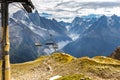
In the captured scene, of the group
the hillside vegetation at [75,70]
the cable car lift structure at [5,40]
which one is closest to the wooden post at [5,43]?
the cable car lift structure at [5,40]

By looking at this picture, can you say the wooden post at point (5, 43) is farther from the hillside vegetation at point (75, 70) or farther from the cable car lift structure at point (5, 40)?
the hillside vegetation at point (75, 70)

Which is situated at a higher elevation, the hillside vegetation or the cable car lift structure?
the cable car lift structure

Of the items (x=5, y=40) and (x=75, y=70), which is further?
(x=75, y=70)

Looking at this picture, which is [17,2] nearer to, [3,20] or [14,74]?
[3,20]

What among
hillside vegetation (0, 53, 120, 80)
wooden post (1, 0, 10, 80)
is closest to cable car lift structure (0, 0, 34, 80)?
wooden post (1, 0, 10, 80)

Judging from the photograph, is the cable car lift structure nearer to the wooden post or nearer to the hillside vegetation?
the wooden post

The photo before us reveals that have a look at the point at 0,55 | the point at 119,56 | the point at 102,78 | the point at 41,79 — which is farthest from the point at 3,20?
the point at 119,56

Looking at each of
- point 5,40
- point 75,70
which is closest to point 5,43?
point 5,40

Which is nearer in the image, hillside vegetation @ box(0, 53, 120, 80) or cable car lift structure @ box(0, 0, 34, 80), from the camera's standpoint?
cable car lift structure @ box(0, 0, 34, 80)

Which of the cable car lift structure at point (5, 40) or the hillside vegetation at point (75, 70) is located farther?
the hillside vegetation at point (75, 70)

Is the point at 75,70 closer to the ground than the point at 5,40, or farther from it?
closer to the ground

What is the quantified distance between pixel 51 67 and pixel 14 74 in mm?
8944

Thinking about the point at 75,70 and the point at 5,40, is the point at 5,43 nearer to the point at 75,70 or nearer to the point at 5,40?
the point at 5,40

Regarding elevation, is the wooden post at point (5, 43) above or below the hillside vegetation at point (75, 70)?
above
